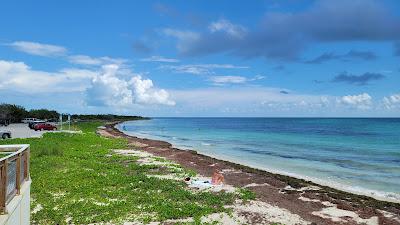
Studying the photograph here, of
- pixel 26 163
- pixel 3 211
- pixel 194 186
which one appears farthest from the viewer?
pixel 194 186

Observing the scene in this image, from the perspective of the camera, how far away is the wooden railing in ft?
28.3

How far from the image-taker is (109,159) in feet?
108

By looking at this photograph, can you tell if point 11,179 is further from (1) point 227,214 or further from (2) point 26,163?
(1) point 227,214

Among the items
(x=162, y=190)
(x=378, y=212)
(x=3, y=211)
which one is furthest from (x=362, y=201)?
(x=3, y=211)

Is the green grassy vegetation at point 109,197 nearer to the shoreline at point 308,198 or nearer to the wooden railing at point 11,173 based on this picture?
the shoreline at point 308,198

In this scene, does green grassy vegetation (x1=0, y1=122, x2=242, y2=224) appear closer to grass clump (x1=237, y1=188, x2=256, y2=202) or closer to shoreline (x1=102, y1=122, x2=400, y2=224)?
grass clump (x1=237, y1=188, x2=256, y2=202)

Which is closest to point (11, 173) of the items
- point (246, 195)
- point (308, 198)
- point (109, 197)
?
point (109, 197)

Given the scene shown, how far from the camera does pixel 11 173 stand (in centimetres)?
993

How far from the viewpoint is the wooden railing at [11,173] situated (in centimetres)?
861

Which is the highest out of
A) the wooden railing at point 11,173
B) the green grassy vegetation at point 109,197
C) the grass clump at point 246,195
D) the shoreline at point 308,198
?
the wooden railing at point 11,173

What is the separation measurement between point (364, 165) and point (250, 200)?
22528mm

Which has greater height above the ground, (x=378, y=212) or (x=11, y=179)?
(x=11, y=179)

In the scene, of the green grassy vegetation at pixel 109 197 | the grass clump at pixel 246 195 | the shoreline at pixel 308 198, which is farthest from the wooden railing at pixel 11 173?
the shoreline at pixel 308 198

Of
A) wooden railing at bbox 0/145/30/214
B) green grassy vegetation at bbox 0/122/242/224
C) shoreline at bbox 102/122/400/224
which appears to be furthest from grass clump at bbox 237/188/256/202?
wooden railing at bbox 0/145/30/214
